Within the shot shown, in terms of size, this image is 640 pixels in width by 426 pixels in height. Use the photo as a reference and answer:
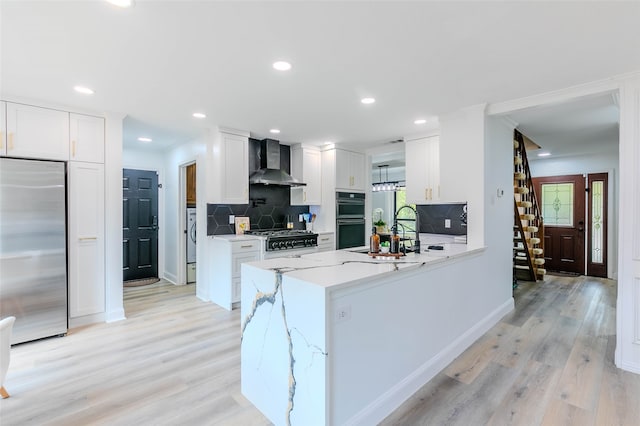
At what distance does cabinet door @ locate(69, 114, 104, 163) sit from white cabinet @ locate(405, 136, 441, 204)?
395 centimetres

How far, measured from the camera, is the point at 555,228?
6.32 m

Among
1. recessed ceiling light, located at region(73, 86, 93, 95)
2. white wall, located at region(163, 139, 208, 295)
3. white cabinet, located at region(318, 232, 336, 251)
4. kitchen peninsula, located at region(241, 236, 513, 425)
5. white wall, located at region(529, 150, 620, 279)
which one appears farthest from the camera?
white wall, located at region(529, 150, 620, 279)

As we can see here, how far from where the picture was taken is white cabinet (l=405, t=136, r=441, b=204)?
4273mm

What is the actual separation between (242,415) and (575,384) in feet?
7.92

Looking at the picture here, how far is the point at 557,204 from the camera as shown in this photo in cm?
631

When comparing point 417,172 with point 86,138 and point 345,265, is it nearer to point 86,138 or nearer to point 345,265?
point 345,265

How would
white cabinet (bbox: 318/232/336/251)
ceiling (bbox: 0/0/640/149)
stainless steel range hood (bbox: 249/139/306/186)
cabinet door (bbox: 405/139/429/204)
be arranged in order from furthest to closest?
1. white cabinet (bbox: 318/232/336/251)
2. stainless steel range hood (bbox: 249/139/306/186)
3. cabinet door (bbox: 405/139/429/204)
4. ceiling (bbox: 0/0/640/149)

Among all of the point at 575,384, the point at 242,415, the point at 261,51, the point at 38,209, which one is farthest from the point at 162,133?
the point at 575,384

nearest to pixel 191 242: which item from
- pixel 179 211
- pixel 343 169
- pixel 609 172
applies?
pixel 179 211

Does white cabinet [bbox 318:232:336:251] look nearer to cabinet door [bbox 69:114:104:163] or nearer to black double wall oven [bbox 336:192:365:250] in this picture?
black double wall oven [bbox 336:192:365:250]

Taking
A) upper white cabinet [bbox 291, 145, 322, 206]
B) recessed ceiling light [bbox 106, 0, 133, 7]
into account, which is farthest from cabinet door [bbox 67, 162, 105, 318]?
upper white cabinet [bbox 291, 145, 322, 206]

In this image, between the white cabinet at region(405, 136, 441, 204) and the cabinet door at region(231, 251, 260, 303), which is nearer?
the cabinet door at region(231, 251, 260, 303)

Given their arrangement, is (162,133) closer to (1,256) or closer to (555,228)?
(1,256)

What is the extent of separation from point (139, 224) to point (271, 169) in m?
2.72
